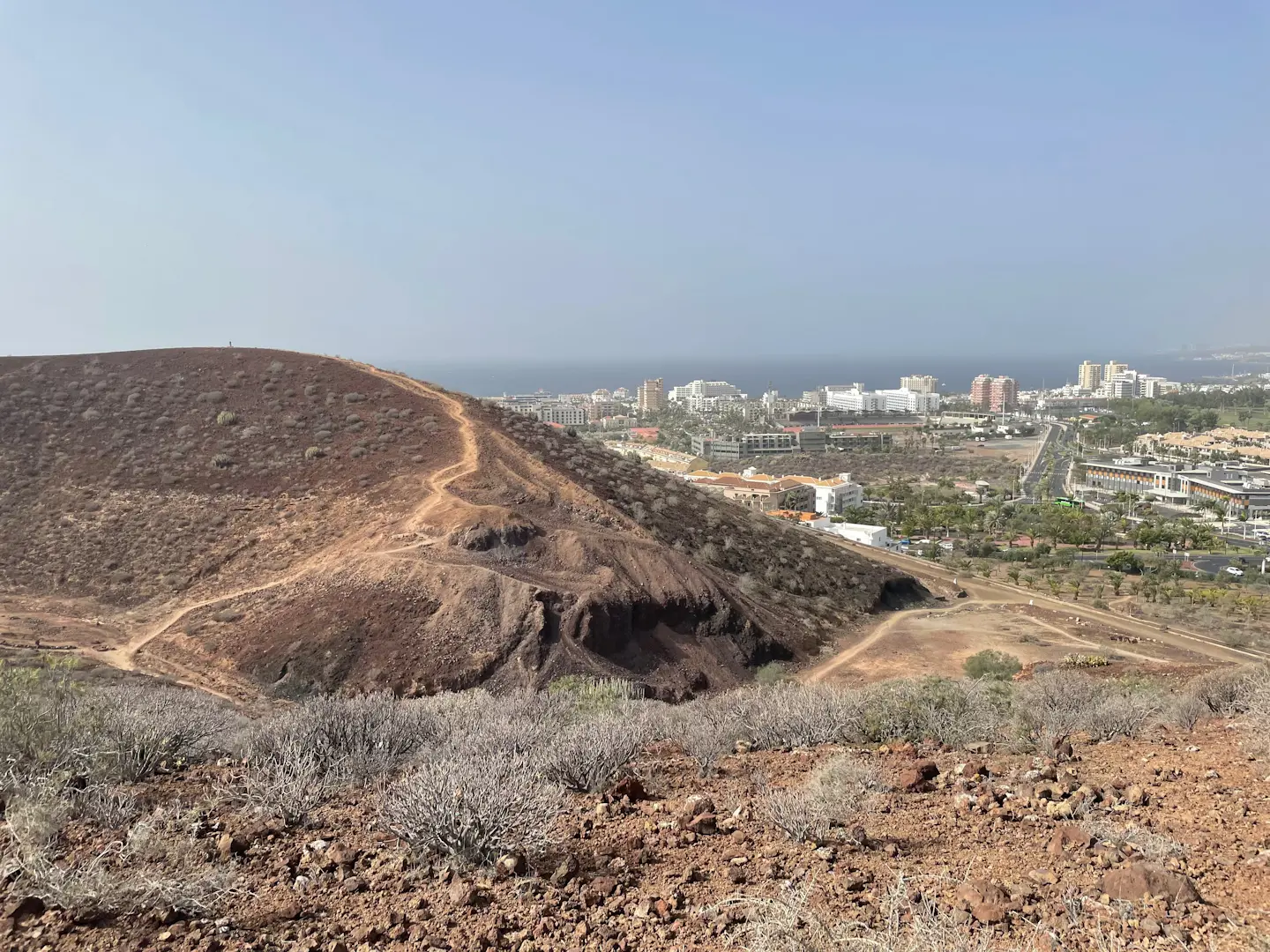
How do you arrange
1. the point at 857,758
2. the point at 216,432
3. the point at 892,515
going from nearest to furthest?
the point at 857,758 < the point at 216,432 < the point at 892,515

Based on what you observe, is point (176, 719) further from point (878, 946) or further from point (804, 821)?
point (878, 946)

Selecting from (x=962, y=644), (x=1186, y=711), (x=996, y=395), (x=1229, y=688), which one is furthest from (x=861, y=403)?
(x=1186, y=711)

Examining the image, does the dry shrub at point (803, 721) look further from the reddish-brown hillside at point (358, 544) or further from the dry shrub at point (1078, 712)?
the reddish-brown hillside at point (358, 544)

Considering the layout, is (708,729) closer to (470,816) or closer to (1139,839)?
(470,816)

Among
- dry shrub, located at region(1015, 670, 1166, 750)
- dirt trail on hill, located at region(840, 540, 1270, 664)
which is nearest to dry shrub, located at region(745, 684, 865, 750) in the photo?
dry shrub, located at region(1015, 670, 1166, 750)

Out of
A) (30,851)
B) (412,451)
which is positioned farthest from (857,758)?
(412,451)

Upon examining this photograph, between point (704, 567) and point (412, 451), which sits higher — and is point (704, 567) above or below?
below
